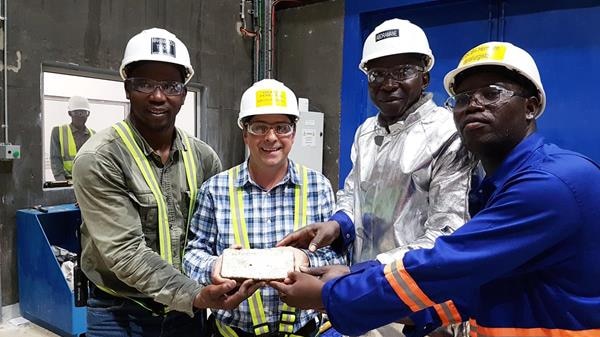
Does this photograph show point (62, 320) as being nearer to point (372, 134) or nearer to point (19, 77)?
point (19, 77)

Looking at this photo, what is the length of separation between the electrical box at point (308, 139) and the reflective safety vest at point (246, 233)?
3015 mm

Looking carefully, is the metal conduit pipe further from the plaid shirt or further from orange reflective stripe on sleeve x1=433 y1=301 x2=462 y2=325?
orange reflective stripe on sleeve x1=433 y1=301 x2=462 y2=325

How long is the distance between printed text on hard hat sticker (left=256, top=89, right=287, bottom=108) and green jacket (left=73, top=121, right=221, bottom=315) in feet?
1.40

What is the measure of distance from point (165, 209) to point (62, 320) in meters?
2.13

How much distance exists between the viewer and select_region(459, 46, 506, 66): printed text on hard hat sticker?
1.12m

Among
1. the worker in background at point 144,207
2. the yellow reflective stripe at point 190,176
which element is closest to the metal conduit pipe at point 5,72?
the worker in background at point 144,207

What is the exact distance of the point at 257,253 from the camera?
4.79ft

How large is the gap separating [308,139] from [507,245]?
3.83 m

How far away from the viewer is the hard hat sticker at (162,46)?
5.28ft

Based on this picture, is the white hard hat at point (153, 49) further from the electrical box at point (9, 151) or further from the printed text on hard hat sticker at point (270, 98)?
the electrical box at point (9, 151)

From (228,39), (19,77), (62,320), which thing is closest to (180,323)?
(62,320)

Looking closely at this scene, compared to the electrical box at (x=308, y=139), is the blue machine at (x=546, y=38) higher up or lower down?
higher up

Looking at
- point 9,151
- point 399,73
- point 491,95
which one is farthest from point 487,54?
point 9,151

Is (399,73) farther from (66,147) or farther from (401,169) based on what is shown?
(66,147)
